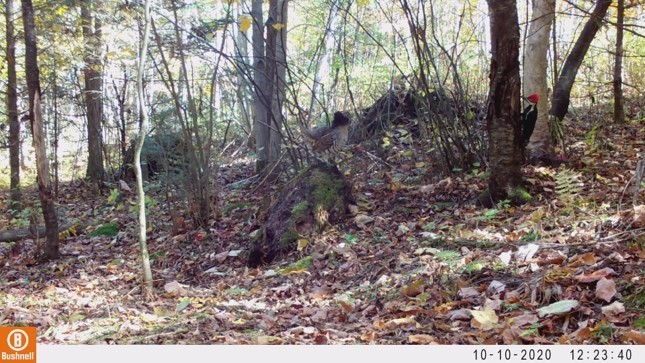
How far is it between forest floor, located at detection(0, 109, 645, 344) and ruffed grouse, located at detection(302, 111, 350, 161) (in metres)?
0.69

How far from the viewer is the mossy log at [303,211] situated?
18.2 feet

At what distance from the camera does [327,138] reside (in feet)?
23.2

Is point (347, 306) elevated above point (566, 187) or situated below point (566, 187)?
below

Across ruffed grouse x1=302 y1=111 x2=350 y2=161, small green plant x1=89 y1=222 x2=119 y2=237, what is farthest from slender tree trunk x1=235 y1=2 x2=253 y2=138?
small green plant x1=89 y1=222 x2=119 y2=237

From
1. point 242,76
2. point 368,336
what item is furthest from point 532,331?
point 242,76

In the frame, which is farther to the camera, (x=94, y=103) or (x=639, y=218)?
(x=94, y=103)

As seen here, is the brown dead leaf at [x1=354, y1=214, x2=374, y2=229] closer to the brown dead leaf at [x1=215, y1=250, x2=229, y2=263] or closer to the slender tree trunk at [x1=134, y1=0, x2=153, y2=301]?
the brown dead leaf at [x1=215, y1=250, x2=229, y2=263]

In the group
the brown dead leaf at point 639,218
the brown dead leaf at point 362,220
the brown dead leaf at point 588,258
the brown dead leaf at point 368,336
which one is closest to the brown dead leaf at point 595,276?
the brown dead leaf at point 588,258

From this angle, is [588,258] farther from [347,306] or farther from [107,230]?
[107,230]

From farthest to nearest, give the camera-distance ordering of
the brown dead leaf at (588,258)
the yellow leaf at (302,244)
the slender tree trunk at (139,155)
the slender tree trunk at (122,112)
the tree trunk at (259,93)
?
1. the slender tree trunk at (122,112)
2. the tree trunk at (259,93)
3. the yellow leaf at (302,244)
4. the slender tree trunk at (139,155)
5. the brown dead leaf at (588,258)

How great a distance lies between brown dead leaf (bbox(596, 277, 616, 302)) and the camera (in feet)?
9.03

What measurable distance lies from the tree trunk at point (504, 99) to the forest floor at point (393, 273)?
350mm

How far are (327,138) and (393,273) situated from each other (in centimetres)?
324

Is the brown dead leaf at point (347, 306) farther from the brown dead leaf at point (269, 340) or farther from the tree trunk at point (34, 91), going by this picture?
the tree trunk at point (34, 91)
